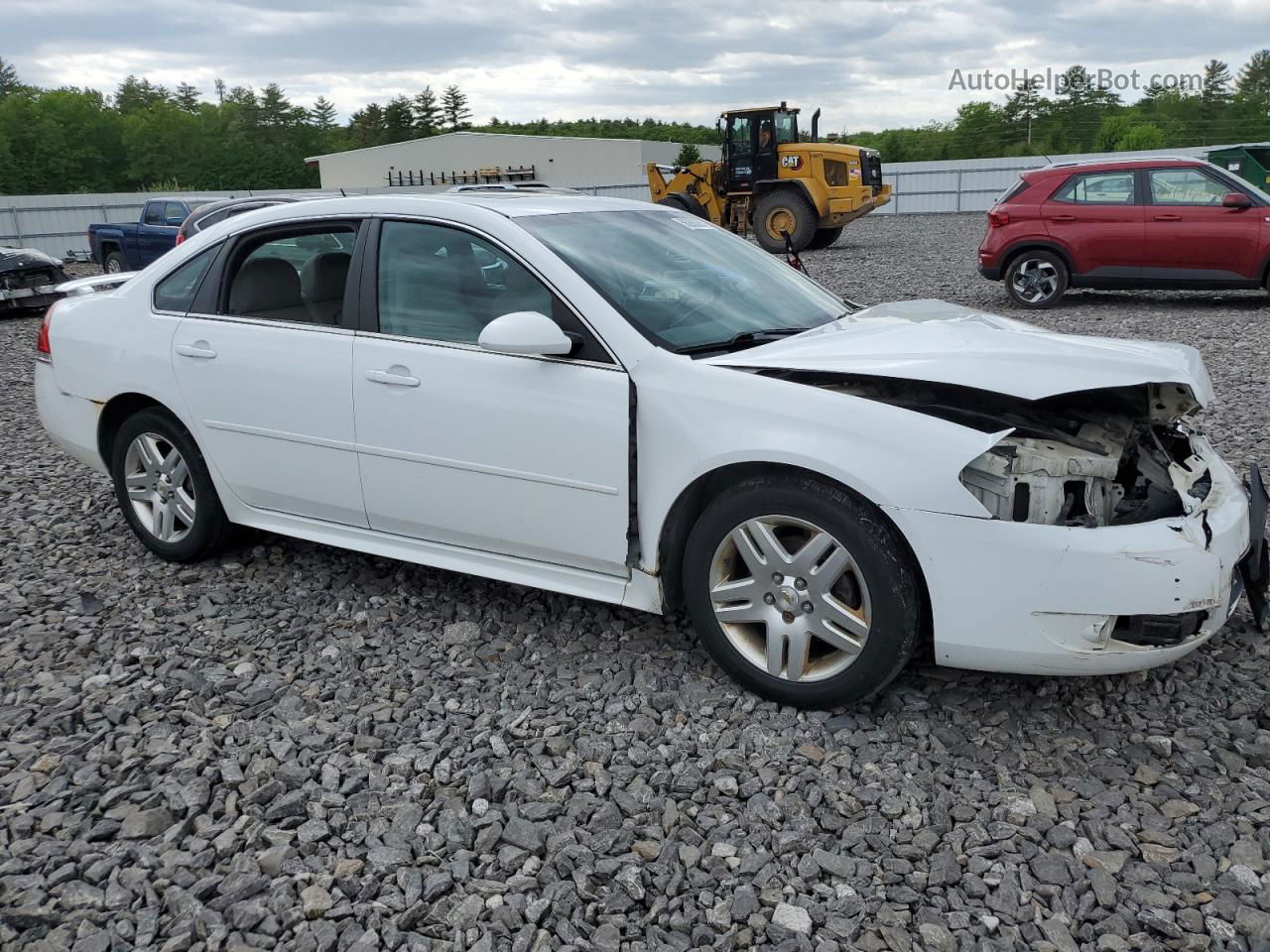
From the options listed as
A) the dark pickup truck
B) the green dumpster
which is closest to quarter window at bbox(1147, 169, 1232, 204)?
the green dumpster

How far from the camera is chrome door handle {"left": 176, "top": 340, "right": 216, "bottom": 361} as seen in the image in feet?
14.5

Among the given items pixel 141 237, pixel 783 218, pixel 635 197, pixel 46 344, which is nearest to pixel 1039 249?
pixel 783 218

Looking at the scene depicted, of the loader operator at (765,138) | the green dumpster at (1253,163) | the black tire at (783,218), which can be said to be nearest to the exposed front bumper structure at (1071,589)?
the black tire at (783,218)

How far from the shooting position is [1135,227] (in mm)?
11742

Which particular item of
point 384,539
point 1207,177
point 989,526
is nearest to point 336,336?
point 384,539

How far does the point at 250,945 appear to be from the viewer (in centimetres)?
248

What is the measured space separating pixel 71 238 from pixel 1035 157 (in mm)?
28381

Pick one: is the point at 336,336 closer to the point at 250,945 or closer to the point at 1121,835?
the point at 250,945

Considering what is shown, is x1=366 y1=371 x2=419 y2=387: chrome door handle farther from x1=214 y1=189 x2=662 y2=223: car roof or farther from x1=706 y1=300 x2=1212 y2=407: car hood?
x1=706 y1=300 x2=1212 y2=407: car hood

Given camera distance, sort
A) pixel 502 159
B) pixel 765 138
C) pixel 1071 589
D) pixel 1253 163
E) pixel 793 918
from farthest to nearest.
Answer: pixel 502 159 → pixel 1253 163 → pixel 765 138 → pixel 1071 589 → pixel 793 918

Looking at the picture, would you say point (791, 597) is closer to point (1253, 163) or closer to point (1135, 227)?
point (1135, 227)

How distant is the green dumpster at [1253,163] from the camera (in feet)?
71.8

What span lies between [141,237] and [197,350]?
1692 centimetres

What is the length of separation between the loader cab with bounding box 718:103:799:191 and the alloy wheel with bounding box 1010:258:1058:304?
900cm
